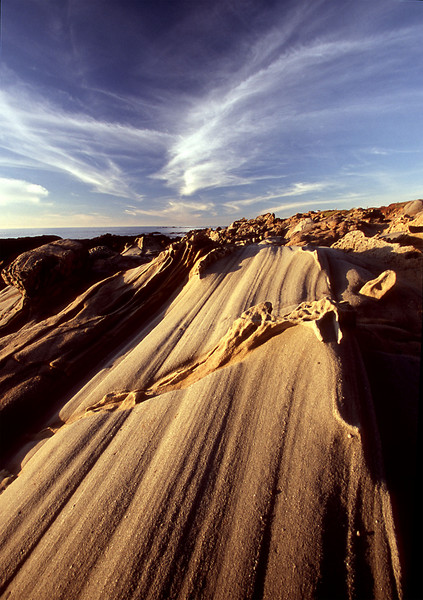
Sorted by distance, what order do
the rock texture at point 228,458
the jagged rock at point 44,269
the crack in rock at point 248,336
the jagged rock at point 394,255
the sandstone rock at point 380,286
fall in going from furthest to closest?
the jagged rock at point 44,269 → the jagged rock at point 394,255 → the sandstone rock at point 380,286 → the crack in rock at point 248,336 → the rock texture at point 228,458

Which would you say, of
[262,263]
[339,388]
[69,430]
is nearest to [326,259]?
[262,263]

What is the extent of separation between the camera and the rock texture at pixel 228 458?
1724 mm

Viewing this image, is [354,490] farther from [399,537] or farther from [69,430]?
[69,430]

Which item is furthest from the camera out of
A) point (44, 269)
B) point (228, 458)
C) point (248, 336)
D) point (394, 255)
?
point (44, 269)

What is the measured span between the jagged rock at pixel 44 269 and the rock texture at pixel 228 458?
2.93 metres

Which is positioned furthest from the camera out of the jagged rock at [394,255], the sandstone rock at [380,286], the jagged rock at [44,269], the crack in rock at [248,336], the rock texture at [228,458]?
the jagged rock at [44,269]

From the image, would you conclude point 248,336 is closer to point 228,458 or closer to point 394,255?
point 228,458

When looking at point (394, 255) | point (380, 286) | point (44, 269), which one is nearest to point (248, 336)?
point (380, 286)

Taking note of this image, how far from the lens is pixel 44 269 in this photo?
293 inches

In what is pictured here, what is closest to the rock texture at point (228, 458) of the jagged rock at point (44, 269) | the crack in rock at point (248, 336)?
the crack in rock at point (248, 336)

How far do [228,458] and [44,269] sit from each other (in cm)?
779

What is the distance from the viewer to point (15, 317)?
7297mm

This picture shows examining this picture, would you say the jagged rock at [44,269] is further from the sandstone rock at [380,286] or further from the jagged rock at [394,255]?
the jagged rock at [394,255]

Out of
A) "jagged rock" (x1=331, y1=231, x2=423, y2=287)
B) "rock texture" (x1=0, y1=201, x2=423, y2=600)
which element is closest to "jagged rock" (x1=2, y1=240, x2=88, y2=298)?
"rock texture" (x1=0, y1=201, x2=423, y2=600)
